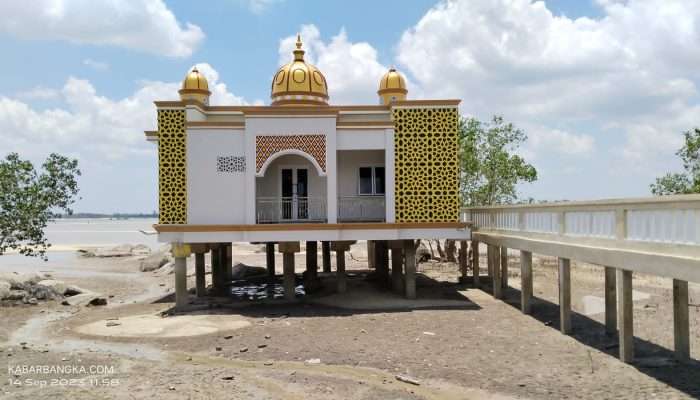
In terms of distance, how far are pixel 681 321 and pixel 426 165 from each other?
328 inches

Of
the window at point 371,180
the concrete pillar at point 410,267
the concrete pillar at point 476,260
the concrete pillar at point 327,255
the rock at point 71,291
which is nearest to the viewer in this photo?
the concrete pillar at point 410,267

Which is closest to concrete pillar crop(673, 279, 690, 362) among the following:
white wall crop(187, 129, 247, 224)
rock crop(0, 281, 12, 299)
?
white wall crop(187, 129, 247, 224)

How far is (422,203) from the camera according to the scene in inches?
699

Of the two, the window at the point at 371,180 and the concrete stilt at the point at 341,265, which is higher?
the window at the point at 371,180

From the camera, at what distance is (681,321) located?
445 inches

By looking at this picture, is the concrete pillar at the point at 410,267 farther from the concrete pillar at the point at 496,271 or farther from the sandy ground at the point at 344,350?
the concrete pillar at the point at 496,271

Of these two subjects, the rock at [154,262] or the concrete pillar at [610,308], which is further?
the rock at [154,262]

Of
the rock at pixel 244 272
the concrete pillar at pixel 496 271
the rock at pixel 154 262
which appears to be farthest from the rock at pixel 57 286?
the concrete pillar at pixel 496 271

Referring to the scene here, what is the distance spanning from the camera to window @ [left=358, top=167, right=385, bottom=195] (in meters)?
19.4

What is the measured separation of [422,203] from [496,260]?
3269 millimetres

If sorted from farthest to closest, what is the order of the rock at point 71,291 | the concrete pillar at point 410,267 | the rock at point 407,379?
the rock at point 71,291
the concrete pillar at point 410,267
the rock at point 407,379

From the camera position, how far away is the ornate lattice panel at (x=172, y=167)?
1753 cm

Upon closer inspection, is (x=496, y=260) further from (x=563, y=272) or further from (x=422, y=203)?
(x=563, y=272)

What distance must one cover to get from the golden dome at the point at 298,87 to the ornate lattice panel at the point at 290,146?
321cm
